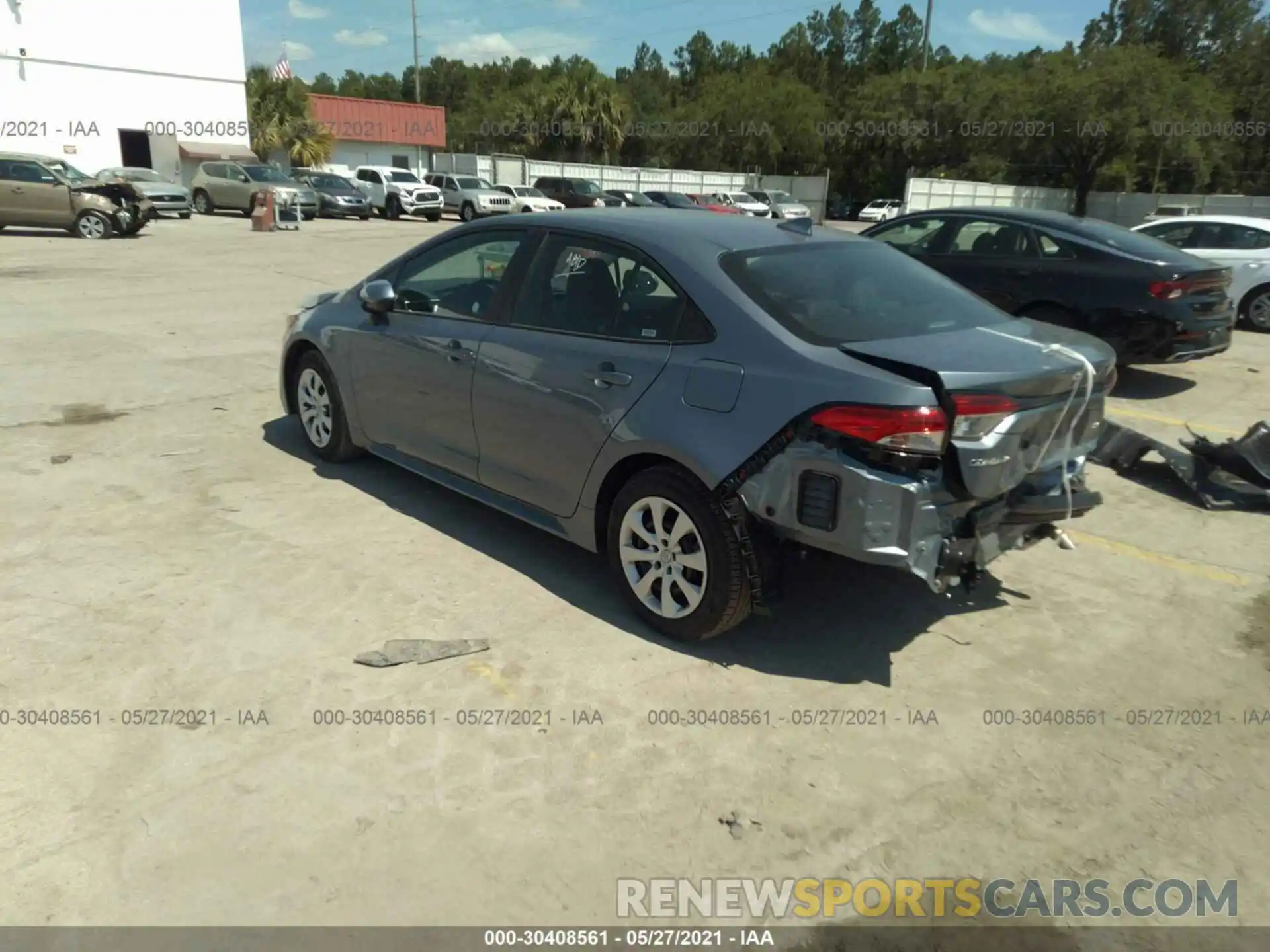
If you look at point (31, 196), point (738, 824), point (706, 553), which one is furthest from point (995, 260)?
point (31, 196)

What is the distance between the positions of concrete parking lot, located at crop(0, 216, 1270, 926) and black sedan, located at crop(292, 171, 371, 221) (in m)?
27.7

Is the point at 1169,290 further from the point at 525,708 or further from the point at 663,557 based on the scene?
the point at 525,708

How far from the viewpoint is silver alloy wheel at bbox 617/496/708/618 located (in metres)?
3.70

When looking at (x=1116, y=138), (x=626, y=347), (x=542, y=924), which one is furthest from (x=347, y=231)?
(x=1116, y=138)

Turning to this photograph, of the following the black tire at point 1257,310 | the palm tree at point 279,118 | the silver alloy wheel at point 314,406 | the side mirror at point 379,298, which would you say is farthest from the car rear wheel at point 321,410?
the palm tree at point 279,118

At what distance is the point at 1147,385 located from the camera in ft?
30.3

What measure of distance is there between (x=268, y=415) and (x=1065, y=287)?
6873mm

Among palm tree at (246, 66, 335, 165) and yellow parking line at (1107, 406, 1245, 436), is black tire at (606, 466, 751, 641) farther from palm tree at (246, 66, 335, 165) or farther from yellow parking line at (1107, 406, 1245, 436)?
palm tree at (246, 66, 335, 165)

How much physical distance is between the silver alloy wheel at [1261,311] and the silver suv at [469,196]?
24529 mm

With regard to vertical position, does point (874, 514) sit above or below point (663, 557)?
above

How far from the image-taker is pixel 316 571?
4.42m

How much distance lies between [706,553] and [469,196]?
32858 mm

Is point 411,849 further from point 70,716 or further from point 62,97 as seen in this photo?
point 62,97

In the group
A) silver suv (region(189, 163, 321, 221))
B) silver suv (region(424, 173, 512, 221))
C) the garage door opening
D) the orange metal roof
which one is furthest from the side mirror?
the orange metal roof
